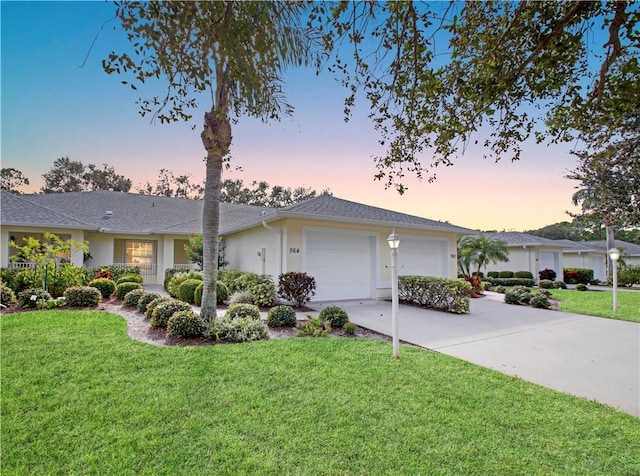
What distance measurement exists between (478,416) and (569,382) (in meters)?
2.12

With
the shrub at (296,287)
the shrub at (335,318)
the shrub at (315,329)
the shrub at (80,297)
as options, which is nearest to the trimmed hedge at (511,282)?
the shrub at (296,287)

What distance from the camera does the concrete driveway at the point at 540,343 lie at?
4457mm

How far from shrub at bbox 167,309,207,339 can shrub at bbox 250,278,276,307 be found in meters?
3.55

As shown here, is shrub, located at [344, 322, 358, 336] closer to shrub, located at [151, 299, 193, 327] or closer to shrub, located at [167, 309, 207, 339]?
shrub, located at [167, 309, 207, 339]

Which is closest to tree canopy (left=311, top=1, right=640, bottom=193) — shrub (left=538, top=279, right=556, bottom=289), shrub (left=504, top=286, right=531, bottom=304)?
shrub (left=504, top=286, right=531, bottom=304)

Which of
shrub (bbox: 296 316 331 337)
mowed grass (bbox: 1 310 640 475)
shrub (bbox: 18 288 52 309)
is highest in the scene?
shrub (bbox: 18 288 52 309)

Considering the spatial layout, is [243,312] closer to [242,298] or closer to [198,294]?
[242,298]

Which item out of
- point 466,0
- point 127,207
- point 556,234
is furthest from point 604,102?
point 556,234

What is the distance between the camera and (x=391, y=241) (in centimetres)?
548

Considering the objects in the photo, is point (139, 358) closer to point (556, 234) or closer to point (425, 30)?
point (425, 30)

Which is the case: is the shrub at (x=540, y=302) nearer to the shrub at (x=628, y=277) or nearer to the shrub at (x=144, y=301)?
the shrub at (x=144, y=301)

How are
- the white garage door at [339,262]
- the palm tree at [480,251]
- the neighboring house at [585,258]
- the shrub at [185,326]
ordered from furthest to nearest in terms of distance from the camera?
the neighboring house at [585,258] < the palm tree at [480,251] < the white garage door at [339,262] < the shrub at [185,326]

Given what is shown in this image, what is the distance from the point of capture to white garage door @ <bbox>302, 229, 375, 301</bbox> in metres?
11.0

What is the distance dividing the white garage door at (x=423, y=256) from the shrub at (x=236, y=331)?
7.78 m
